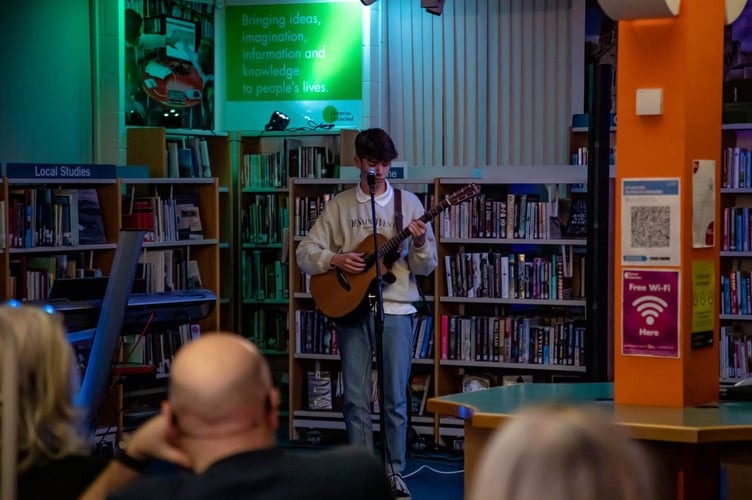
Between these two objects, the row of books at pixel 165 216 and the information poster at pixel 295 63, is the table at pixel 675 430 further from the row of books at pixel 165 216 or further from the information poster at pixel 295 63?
the information poster at pixel 295 63

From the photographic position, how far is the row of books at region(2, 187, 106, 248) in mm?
6496

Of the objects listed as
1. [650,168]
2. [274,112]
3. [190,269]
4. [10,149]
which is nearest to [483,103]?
[274,112]

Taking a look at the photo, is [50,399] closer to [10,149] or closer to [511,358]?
[511,358]

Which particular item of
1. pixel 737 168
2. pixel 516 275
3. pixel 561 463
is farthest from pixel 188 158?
pixel 561 463

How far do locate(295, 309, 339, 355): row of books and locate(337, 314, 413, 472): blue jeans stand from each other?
1.40m

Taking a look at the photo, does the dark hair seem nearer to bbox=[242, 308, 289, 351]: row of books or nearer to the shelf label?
the shelf label

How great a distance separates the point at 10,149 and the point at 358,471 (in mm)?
6480

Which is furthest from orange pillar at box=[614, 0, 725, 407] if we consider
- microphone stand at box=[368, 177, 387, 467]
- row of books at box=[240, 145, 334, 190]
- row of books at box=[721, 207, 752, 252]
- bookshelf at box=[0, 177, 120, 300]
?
row of books at box=[240, 145, 334, 190]

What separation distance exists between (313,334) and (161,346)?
1018 millimetres

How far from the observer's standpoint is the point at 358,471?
→ 197 centimetres

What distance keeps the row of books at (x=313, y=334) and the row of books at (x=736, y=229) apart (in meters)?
2.31

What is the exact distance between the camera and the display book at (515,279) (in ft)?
22.3

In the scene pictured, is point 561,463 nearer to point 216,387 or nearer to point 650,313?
point 216,387

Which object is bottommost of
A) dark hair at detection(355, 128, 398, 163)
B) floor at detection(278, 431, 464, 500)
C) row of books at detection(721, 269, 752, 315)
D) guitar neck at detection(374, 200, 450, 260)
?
floor at detection(278, 431, 464, 500)
